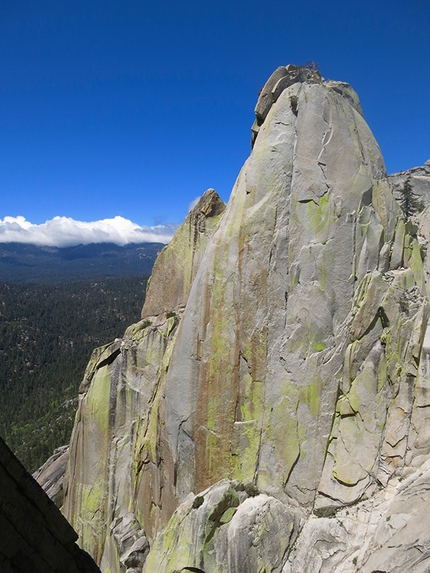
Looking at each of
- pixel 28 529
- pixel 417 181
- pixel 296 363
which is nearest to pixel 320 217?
pixel 296 363

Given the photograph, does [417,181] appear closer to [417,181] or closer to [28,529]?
Result: [417,181]

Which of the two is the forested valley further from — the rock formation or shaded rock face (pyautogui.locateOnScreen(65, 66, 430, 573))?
the rock formation

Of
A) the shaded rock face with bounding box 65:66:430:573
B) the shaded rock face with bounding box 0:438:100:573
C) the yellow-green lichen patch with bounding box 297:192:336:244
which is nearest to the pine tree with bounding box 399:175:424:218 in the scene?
the shaded rock face with bounding box 65:66:430:573

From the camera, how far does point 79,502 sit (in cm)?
1984

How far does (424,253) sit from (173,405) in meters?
15.8

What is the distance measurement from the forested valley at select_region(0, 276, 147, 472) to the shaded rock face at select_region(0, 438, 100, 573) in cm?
5827

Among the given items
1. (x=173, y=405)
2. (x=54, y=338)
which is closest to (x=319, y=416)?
(x=173, y=405)

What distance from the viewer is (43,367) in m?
121

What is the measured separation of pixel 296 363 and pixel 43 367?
126266 millimetres

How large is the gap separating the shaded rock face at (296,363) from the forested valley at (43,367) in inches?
2024

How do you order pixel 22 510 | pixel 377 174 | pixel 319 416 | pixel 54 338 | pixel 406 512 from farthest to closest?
1. pixel 54 338
2. pixel 377 174
3. pixel 319 416
4. pixel 406 512
5. pixel 22 510

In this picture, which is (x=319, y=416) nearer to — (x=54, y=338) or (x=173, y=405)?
(x=173, y=405)

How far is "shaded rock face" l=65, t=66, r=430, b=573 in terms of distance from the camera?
42.9 feet

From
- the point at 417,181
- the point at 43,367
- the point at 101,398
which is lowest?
the point at 43,367
